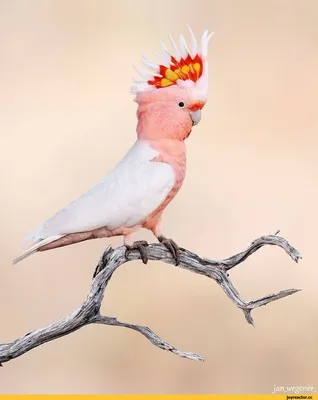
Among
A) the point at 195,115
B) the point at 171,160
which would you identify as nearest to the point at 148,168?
the point at 171,160

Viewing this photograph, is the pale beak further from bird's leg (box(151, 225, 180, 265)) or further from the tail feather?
the tail feather

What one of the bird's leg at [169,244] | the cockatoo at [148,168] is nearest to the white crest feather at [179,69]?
the cockatoo at [148,168]

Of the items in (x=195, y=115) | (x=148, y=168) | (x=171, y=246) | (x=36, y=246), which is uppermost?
(x=195, y=115)

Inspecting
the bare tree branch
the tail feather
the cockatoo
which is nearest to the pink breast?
the cockatoo

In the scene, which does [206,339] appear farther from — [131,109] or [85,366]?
[131,109]

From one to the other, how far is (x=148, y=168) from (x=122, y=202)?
0.35 feet

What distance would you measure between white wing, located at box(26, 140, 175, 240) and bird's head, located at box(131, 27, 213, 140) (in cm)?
7

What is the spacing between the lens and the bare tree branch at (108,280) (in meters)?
1.68

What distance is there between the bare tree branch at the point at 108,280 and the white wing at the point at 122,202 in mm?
121

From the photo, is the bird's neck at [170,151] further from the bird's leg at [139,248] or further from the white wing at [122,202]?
the bird's leg at [139,248]

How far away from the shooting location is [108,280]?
170 centimetres

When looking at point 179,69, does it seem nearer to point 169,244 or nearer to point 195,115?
point 195,115

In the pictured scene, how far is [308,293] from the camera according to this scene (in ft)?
5.96

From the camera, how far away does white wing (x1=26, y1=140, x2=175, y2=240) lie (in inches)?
63.3
